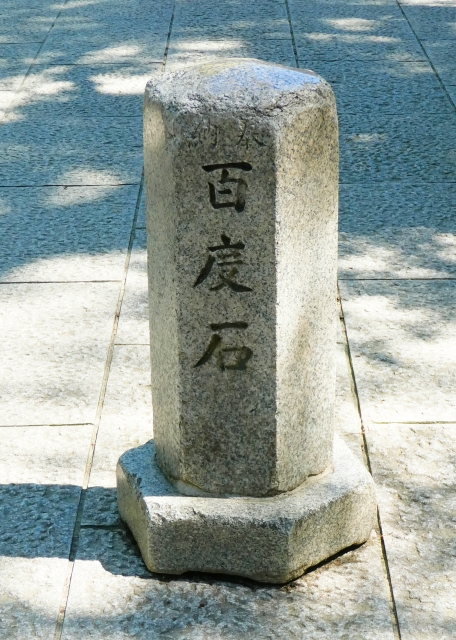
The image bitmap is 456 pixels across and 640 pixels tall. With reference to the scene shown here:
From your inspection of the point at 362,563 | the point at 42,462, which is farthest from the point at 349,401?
the point at 42,462

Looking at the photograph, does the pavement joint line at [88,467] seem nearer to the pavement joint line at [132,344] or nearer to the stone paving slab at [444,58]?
the pavement joint line at [132,344]

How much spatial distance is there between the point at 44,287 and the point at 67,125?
6.82ft

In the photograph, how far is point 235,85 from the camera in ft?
7.91

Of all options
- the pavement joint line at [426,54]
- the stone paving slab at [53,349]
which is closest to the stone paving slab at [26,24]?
the pavement joint line at [426,54]

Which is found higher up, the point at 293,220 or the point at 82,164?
the point at 293,220

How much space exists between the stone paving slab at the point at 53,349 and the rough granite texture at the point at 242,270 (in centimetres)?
89

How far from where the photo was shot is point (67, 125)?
246 inches

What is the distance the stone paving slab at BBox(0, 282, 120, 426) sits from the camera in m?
3.65

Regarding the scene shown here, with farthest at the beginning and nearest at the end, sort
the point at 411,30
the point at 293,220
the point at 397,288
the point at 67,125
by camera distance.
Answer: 1. the point at 411,30
2. the point at 67,125
3. the point at 397,288
4. the point at 293,220

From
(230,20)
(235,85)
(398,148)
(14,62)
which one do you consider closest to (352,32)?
(230,20)

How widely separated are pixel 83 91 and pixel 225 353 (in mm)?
4563

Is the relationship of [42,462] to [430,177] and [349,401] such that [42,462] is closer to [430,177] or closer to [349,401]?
[349,401]

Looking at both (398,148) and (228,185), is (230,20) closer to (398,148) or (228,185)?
(398,148)

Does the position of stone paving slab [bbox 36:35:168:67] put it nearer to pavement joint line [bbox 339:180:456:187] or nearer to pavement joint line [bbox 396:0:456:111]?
pavement joint line [bbox 396:0:456:111]
